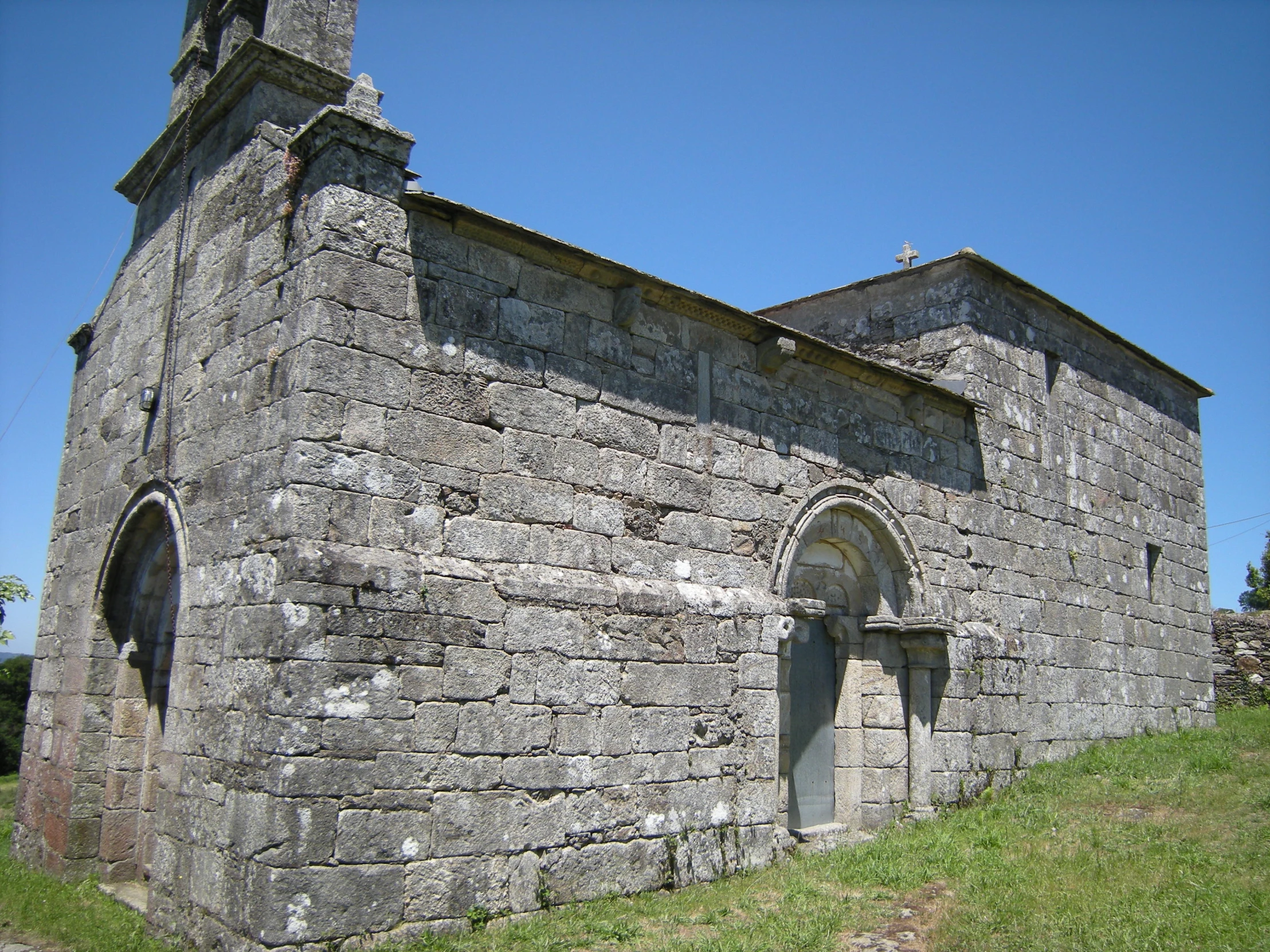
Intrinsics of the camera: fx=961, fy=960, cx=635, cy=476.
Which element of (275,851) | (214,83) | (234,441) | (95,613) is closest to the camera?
(275,851)

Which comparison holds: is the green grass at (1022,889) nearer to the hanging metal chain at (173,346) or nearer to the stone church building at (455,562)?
the stone church building at (455,562)

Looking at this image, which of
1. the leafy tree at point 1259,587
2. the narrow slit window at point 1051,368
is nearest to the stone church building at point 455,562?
the narrow slit window at point 1051,368

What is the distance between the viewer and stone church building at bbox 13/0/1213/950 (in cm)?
502

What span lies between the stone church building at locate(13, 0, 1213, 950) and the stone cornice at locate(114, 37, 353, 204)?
26mm

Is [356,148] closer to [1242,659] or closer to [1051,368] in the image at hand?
[1051,368]

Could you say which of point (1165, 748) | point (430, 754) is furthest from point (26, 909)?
point (1165, 748)

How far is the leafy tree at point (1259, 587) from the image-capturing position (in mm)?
27513

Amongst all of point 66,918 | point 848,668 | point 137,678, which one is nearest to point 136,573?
point 137,678

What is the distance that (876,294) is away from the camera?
410 inches

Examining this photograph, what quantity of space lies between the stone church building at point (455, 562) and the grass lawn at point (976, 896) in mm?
295

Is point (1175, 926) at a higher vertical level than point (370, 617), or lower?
lower

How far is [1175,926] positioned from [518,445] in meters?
4.47

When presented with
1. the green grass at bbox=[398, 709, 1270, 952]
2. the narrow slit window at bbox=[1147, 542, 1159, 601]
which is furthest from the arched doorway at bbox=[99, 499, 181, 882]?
the narrow slit window at bbox=[1147, 542, 1159, 601]

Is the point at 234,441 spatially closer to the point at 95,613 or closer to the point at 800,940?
the point at 95,613
